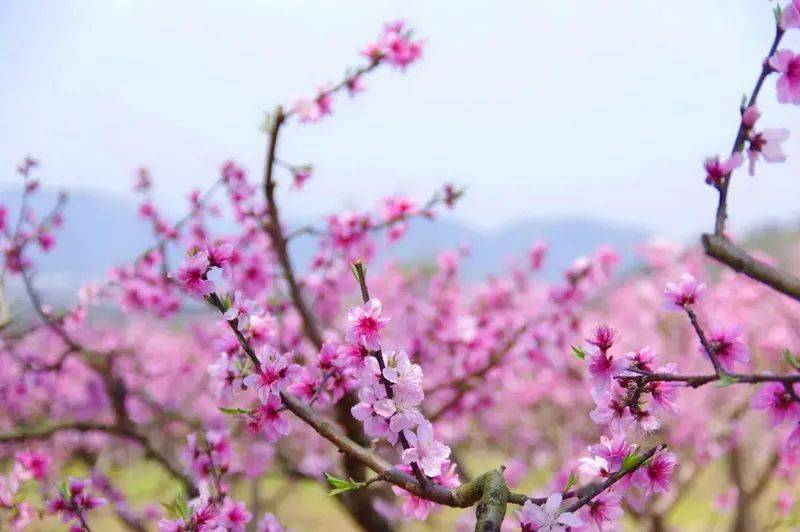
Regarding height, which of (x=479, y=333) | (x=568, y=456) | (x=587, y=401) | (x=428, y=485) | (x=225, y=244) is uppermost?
(x=225, y=244)

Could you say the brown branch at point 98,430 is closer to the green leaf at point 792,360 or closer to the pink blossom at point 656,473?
the pink blossom at point 656,473

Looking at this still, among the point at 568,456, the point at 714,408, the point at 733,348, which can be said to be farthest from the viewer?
the point at 714,408

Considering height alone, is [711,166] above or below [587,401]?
above

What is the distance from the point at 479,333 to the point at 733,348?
13.5 ft

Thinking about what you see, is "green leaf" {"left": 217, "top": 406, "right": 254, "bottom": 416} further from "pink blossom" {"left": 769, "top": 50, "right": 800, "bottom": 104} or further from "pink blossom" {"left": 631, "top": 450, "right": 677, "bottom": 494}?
"pink blossom" {"left": 769, "top": 50, "right": 800, "bottom": 104}

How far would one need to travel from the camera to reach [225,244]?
6.02 ft

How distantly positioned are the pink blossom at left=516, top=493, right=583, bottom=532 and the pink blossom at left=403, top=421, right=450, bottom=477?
0.26m

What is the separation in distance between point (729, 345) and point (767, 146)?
0.58 metres

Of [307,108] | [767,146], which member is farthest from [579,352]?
[307,108]

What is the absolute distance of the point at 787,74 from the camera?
1.79 m

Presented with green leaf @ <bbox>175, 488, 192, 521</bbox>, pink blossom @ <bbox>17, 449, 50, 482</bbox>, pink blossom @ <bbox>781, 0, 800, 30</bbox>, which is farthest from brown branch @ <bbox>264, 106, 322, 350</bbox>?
pink blossom @ <bbox>781, 0, 800, 30</bbox>

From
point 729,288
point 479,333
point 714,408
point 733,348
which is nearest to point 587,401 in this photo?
point 714,408

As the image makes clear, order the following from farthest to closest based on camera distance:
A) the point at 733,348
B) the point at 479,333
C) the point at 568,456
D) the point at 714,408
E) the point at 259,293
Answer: the point at 714,408, the point at 568,456, the point at 479,333, the point at 259,293, the point at 733,348

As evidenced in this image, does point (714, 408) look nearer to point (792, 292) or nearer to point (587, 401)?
point (587, 401)
